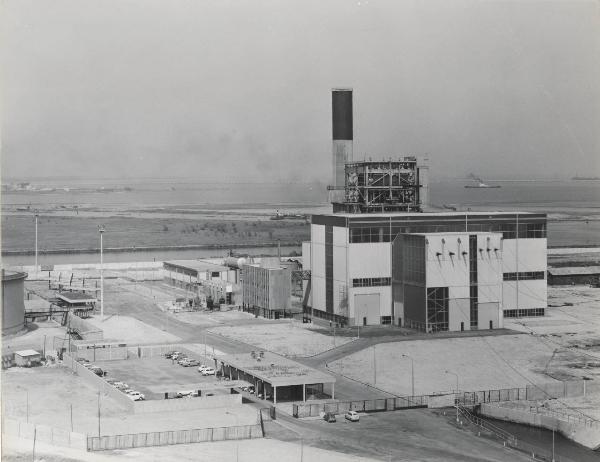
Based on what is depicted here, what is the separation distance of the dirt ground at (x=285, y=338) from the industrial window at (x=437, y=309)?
16.2ft

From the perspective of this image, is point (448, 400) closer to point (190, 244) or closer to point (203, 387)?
point (203, 387)

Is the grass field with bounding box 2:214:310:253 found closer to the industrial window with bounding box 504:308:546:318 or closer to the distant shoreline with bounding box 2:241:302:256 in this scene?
the distant shoreline with bounding box 2:241:302:256

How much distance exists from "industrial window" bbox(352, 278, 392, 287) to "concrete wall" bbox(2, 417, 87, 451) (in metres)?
26.3

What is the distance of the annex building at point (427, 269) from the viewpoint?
178 feet

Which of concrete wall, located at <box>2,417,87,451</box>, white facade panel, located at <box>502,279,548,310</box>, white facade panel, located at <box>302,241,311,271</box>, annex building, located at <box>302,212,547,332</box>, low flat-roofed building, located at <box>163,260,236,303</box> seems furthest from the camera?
low flat-roofed building, located at <box>163,260,236,303</box>

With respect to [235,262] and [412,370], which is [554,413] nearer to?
[412,370]

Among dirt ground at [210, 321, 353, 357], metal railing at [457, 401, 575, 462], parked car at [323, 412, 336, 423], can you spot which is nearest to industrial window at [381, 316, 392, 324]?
dirt ground at [210, 321, 353, 357]

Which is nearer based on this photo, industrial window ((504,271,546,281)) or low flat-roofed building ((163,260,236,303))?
industrial window ((504,271,546,281))

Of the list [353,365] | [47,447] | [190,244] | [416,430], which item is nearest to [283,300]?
[353,365]

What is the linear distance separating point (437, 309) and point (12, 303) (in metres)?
23.3

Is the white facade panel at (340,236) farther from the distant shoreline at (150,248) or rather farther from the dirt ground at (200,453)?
the distant shoreline at (150,248)

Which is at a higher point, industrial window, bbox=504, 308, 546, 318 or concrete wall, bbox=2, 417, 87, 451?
industrial window, bbox=504, 308, 546, 318

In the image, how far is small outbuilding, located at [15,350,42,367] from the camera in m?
45.5

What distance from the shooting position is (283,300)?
62.8 m
